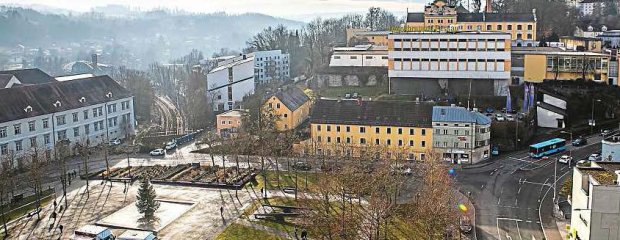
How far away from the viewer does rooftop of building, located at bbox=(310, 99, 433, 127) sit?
45781mm

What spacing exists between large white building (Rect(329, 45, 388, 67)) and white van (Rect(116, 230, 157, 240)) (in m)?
43.7

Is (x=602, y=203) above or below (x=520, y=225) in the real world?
above

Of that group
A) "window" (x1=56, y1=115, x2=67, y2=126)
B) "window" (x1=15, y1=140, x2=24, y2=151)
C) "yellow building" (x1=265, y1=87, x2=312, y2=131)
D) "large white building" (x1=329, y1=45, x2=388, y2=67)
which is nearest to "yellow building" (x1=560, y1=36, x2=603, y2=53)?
"large white building" (x1=329, y1=45, x2=388, y2=67)

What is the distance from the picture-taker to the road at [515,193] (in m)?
31.8

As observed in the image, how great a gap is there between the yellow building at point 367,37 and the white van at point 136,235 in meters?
57.4

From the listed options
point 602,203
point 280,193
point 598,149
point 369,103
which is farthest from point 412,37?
point 602,203

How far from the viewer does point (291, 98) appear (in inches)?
2195

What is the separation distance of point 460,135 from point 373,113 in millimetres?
6836

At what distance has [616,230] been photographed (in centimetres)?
2466

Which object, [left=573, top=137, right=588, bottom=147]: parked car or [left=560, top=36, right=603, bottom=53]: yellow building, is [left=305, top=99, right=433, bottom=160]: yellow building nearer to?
[left=573, top=137, right=588, bottom=147]: parked car

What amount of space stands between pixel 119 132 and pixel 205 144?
9.69 metres

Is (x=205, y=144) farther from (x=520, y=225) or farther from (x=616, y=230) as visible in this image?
(x=616, y=230)

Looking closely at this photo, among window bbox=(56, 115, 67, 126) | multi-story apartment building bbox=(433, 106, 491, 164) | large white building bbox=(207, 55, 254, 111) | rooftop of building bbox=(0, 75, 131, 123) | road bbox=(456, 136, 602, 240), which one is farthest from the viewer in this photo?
large white building bbox=(207, 55, 254, 111)

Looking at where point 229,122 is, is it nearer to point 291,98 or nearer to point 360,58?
Result: point 291,98
